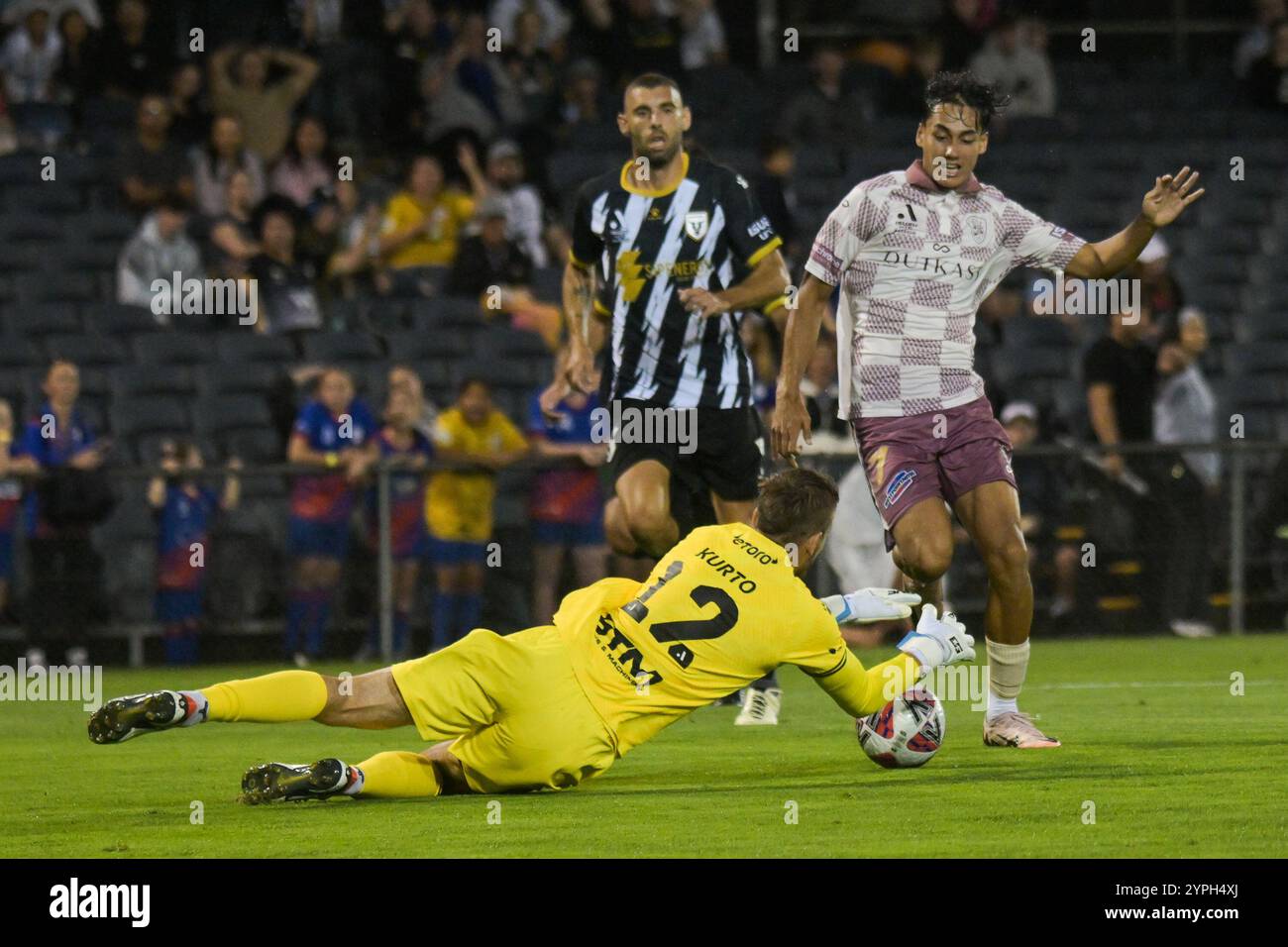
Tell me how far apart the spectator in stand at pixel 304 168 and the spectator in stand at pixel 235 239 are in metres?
0.49

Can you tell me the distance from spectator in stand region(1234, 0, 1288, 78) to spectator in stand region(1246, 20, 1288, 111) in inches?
3.9

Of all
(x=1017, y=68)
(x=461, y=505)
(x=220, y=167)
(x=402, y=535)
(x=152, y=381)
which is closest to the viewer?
(x=461, y=505)

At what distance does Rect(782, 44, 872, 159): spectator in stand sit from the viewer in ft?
60.8

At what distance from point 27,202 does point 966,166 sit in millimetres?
10757

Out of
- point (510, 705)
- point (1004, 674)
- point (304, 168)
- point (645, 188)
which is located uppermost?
point (304, 168)

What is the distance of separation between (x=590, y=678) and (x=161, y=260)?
971 cm

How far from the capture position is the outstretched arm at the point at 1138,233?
827cm

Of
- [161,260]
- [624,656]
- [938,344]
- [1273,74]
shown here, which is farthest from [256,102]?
[624,656]

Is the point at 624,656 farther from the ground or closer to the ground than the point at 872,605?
closer to the ground

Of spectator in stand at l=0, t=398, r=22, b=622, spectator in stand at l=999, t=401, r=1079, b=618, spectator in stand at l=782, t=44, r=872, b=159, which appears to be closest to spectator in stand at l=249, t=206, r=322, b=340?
spectator in stand at l=0, t=398, r=22, b=622

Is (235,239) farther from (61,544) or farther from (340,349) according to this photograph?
(61,544)

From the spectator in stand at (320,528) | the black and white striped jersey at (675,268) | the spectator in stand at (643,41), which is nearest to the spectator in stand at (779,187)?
the spectator in stand at (643,41)

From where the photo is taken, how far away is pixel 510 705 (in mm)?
7008
